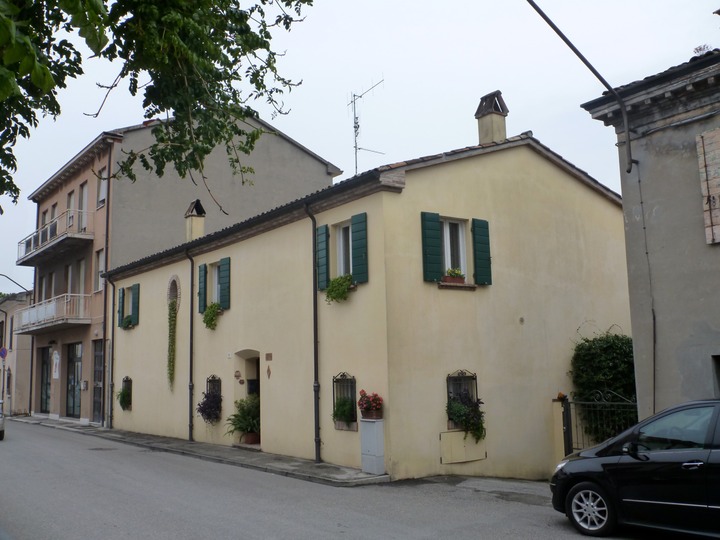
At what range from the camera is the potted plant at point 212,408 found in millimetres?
18266

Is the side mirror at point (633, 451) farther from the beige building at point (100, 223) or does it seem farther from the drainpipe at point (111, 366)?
the drainpipe at point (111, 366)

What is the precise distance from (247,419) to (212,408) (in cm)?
155

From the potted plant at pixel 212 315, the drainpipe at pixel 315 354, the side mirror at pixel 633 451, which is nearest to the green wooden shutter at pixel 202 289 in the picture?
the potted plant at pixel 212 315

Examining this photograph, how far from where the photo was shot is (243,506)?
32.2ft

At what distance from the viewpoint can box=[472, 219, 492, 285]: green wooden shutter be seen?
14539 mm

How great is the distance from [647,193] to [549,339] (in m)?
5.77

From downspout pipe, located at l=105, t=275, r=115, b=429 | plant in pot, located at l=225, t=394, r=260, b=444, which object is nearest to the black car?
plant in pot, located at l=225, t=394, r=260, b=444

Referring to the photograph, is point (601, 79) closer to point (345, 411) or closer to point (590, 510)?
point (590, 510)

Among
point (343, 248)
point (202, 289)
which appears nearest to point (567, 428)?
point (343, 248)

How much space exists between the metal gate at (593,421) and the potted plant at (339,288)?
5057 millimetres

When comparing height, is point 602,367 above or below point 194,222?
below

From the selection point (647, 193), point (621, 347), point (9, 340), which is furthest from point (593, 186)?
point (9, 340)

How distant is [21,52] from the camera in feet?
10.8

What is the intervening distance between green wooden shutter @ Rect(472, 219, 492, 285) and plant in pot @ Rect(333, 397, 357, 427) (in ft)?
11.7
